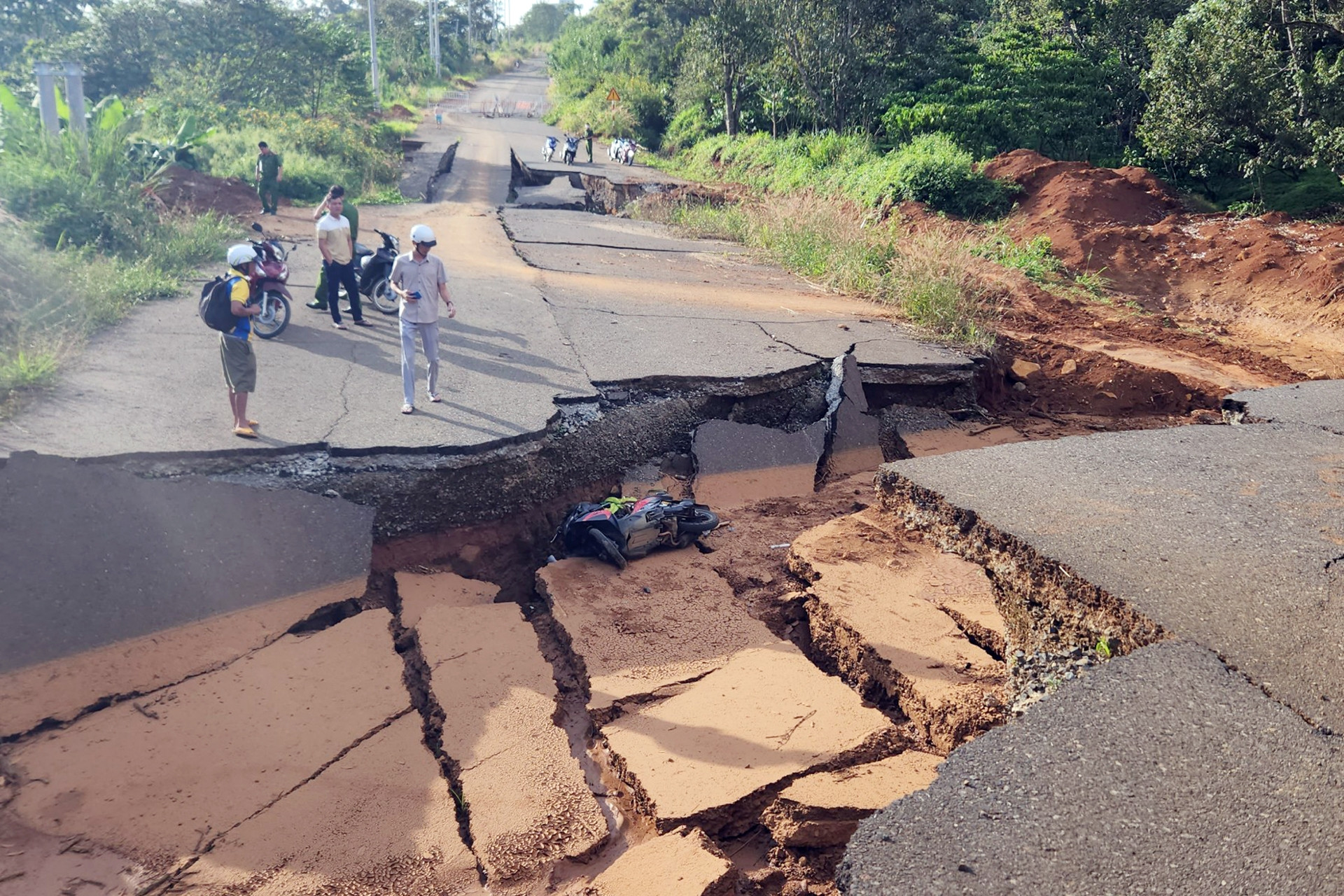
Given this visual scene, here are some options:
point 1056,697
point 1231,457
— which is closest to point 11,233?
point 1056,697

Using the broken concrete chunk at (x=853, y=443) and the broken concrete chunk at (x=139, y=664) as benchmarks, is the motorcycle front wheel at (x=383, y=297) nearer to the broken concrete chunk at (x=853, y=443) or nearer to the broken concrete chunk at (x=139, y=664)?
the broken concrete chunk at (x=853, y=443)

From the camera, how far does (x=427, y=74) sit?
52.0 m

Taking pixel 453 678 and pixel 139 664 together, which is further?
pixel 453 678

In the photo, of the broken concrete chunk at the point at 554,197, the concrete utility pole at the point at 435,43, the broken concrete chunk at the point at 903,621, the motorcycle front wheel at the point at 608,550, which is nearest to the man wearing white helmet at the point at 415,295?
the motorcycle front wheel at the point at 608,550

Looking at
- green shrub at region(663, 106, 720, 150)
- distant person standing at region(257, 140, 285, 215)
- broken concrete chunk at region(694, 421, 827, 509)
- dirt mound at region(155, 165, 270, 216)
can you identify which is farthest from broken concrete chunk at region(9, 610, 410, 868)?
green shrub at region(663, 106, 720, 150)

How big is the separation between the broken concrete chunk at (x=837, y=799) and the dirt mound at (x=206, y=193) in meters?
13.2

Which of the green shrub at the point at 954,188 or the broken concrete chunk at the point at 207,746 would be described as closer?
the broken concrete chunk at the point at 207,746

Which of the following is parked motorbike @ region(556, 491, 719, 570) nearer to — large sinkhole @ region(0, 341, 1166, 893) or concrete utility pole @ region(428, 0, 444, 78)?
large sinkhole @ region(0, 341, 1166, 893)

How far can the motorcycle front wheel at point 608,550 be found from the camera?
5.30m

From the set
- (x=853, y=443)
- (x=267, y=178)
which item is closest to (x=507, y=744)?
(x=853, y=443)

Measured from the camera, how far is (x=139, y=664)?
419 cm

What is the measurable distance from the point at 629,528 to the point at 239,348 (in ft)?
8.42

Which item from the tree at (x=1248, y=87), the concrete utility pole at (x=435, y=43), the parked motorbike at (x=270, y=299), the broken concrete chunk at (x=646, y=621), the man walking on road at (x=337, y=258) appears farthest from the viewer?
the concrete utility pole at (x=435, y=43)

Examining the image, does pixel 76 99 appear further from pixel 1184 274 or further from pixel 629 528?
pixel 1184 274
